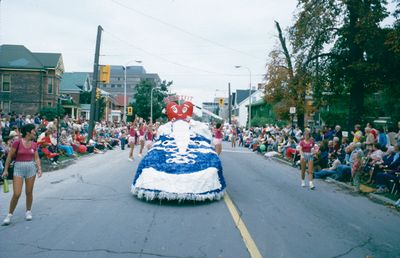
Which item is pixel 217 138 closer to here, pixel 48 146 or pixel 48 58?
pixel 48 146

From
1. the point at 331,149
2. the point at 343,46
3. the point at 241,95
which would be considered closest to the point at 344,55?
the point at 343,46

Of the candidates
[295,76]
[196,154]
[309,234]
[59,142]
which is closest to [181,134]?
[196,154]

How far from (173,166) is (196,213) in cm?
138

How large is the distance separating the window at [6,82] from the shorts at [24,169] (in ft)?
135

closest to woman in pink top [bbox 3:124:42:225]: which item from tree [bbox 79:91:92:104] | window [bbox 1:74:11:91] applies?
window [bbox 1:74:11:91]

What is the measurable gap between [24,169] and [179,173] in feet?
10.1

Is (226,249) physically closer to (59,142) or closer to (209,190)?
(209,190)

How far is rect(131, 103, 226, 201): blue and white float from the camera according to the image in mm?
8552

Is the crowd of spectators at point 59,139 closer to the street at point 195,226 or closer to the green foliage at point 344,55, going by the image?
the street at point 195,226

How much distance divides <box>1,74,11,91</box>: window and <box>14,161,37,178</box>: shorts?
41150 millimetres

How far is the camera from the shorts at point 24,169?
24.0 ft

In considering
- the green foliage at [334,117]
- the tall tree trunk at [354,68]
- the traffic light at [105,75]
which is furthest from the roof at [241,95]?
the tall tree trunk at [354,68]

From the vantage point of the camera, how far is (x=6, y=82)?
146 feet

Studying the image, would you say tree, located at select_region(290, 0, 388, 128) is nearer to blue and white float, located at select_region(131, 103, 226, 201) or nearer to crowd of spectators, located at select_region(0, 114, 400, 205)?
crowd of spectators, located at select_region(0, 114, 400, 205)
